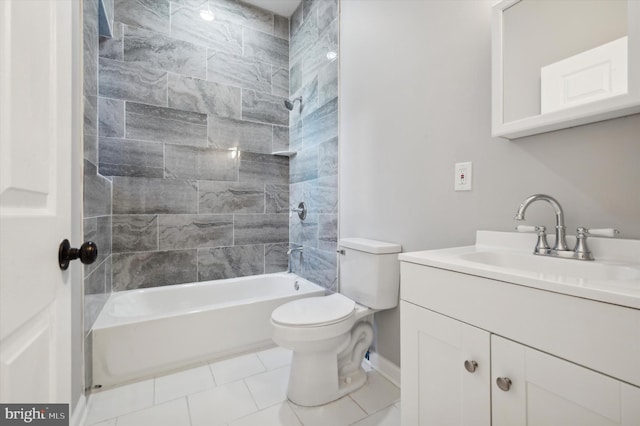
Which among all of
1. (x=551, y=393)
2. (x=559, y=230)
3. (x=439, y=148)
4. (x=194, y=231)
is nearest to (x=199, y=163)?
(x=194, y=231)

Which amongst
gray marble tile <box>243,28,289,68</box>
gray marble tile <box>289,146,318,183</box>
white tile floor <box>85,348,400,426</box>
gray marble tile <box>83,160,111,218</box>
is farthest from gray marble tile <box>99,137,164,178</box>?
white tile floor <box>85,348,400,426</box>

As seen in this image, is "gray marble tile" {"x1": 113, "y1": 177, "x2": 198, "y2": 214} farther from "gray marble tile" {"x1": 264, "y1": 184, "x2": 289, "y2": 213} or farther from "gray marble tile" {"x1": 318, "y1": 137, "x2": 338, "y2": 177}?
"gray marble tile" {"x1": 318, "y1": 137, "x2": 338, "y2": 177}

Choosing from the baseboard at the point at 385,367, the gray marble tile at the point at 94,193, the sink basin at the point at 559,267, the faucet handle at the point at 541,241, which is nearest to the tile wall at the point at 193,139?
the gray marble tile at the point at 94,193

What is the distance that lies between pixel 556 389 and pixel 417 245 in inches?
35.7

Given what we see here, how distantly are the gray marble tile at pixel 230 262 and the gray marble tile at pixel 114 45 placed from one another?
5.62ft

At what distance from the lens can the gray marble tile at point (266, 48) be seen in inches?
106

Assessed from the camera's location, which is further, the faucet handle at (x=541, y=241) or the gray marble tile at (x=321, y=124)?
the gray marble tile at (x=321, y=124)

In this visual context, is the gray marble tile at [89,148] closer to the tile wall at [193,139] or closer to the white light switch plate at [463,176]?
Result: the tile wall at [193,139]

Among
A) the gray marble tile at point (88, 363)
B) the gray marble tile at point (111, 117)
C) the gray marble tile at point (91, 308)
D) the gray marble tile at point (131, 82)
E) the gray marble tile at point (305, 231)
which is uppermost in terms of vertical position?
the gray marble tile at point (131, 82)

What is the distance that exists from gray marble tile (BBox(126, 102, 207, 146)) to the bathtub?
128 centimetres

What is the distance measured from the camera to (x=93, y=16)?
161 cm

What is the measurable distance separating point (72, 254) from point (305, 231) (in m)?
2.06

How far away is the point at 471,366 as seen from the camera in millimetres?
788

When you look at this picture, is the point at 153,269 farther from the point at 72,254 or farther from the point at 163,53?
the point at 72,254
